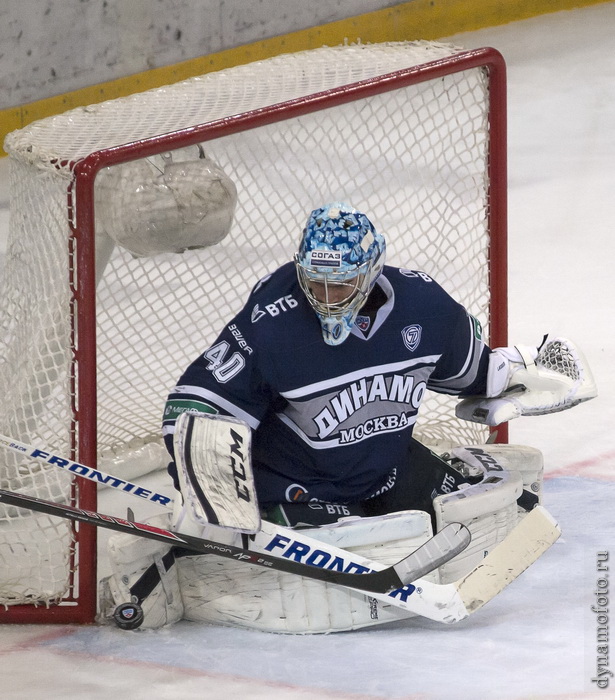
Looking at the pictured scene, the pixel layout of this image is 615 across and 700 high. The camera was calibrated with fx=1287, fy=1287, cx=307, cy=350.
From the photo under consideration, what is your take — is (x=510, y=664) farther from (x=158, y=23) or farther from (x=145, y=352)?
(x=158, y=23)

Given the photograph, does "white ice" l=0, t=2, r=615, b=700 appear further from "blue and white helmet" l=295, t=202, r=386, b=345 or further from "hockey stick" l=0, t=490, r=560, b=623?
"blue and white helmet" l=295, t=202, r=386, b=345

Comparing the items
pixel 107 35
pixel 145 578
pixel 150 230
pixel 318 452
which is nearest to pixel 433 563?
pixel 318 452

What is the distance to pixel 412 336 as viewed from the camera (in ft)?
7.66

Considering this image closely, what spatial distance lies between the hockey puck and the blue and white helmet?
60 cm

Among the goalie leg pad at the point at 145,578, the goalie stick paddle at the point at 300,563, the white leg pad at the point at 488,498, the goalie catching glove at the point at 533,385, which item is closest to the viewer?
the goalie stick paddle at the point at 300,563

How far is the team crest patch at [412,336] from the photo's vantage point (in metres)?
2.33

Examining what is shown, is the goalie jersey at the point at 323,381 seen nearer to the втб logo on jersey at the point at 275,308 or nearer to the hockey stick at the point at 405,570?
the втб logo on jersey at the point at 275,308

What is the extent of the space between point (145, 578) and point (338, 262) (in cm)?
67

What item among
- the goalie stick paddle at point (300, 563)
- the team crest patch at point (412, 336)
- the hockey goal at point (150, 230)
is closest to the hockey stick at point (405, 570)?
the goalie stick paddle at point (300, 563)

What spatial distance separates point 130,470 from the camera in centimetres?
299

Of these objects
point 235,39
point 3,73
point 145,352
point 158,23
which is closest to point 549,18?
point 235,39

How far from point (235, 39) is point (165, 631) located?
143 inches

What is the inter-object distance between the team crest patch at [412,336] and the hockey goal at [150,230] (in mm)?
495

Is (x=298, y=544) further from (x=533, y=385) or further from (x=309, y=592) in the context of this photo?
(x=533, y=385)
